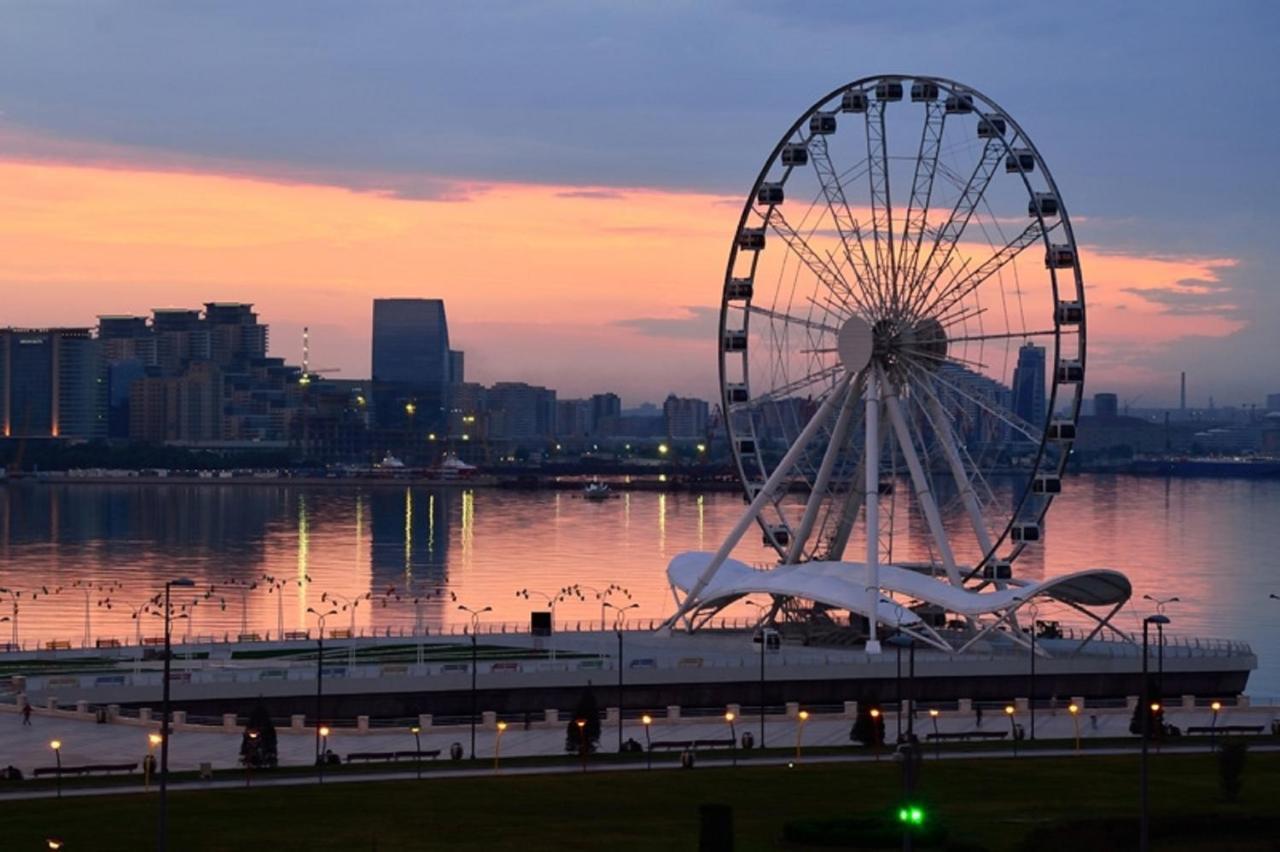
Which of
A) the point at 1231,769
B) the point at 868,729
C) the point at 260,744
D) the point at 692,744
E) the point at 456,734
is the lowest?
the point at 456,734

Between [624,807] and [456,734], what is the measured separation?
15194 mm

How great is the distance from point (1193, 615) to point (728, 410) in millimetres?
41219

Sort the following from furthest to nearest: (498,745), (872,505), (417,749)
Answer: (872,505)
(498,745)
(417,749)

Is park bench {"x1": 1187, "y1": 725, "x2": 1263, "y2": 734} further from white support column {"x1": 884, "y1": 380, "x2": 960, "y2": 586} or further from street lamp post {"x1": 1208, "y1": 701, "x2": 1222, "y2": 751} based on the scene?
white support column {"x1": 884, "y1": 380, "x2": 960, "y2": 586}

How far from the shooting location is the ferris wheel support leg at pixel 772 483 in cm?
7975

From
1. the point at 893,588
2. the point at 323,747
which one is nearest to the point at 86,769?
the point at 323,747

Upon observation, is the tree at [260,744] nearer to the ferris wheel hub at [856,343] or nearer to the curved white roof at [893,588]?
the curved white roof at [893,588]

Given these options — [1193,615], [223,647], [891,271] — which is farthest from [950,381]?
[1193,615]

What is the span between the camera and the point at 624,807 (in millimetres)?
48688

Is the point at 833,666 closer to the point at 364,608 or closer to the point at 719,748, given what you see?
the point at 719,748

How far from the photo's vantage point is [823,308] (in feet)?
262

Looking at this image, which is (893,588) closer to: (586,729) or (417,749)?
(586,729)

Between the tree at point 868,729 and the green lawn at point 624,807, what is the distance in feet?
9.26

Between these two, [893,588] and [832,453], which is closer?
[893,588]
